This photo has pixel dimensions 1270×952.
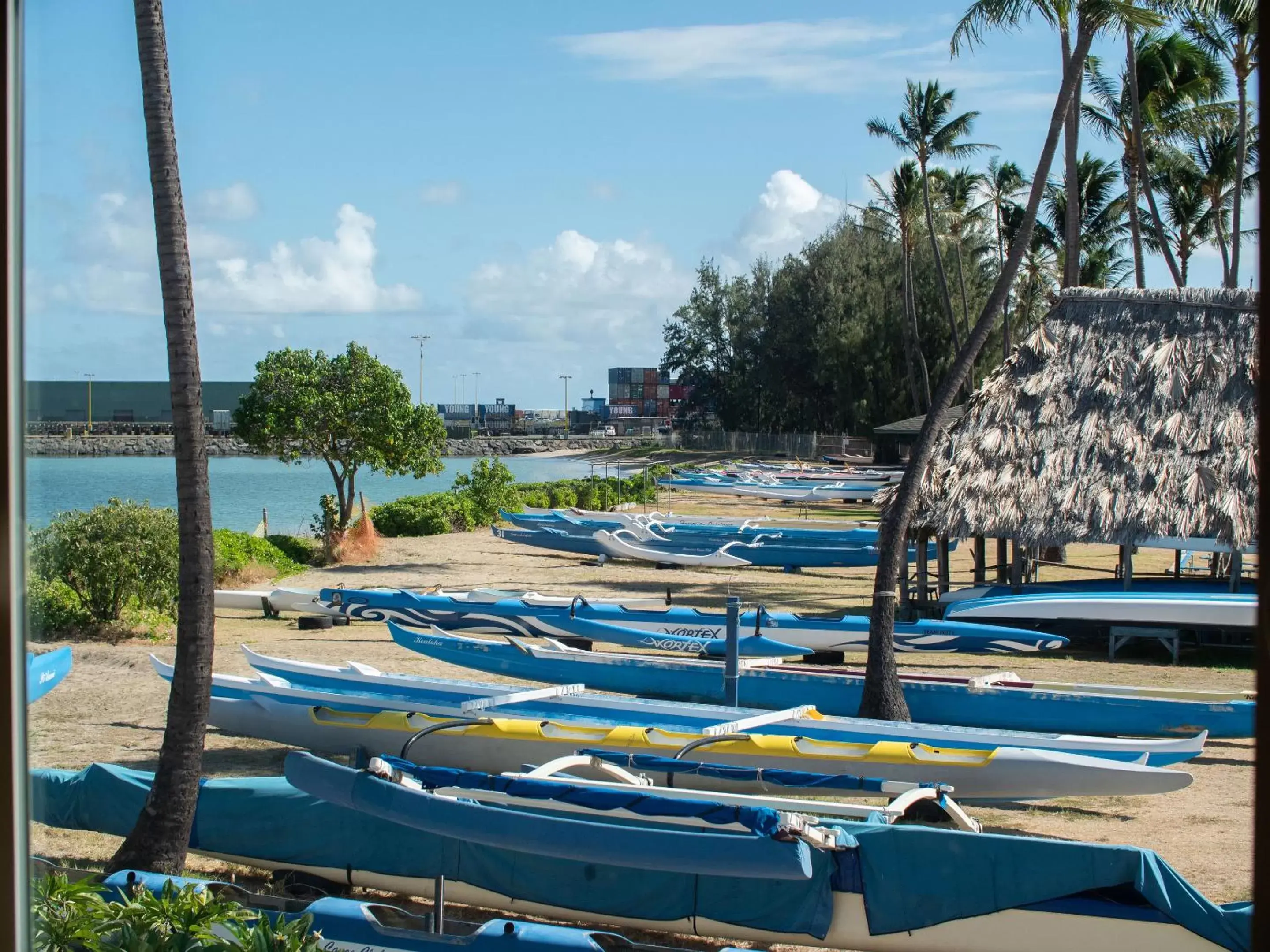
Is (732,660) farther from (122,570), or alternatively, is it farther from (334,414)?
(334,414)

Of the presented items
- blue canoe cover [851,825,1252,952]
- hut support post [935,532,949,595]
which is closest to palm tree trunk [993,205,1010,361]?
hut support post [935,532,949,595]

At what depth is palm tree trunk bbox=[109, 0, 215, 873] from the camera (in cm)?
538

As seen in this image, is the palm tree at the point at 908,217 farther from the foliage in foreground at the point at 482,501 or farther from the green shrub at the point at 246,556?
the green shrub at the point at 246,556

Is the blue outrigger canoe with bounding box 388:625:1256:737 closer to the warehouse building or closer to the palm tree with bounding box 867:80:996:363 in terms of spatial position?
the warehouse building

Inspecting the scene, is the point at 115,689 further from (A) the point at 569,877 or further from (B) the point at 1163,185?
(B) the point at 1163,185

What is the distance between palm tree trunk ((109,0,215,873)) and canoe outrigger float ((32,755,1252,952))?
1.47 feet

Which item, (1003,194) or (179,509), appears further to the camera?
(1003,194)

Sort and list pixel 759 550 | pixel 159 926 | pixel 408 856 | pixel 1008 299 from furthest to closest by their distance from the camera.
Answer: pixel 1008 299 < pixel 759 550 < pixel 408 856 < pixel 159 926

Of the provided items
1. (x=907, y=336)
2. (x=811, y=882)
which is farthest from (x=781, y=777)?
(x=907, y=336)

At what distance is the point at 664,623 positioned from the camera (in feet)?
42.0

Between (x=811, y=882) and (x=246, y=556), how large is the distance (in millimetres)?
15123

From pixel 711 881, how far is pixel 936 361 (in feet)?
141

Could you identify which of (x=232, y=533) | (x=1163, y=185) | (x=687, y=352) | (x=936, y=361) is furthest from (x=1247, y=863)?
(x=687, y=352)

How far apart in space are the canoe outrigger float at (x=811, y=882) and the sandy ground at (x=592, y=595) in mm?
488
